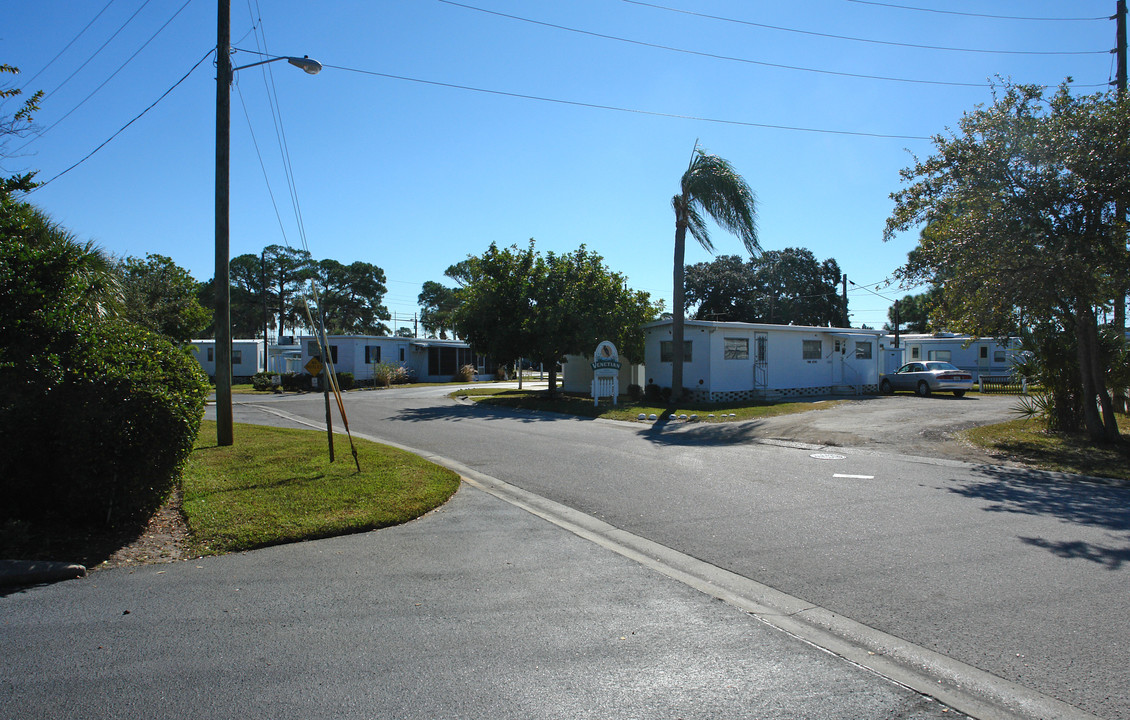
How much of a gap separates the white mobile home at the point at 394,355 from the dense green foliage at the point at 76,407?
1048 inches

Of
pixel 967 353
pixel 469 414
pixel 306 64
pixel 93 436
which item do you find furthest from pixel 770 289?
pixel 93 436

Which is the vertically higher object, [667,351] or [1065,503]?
[667,351]

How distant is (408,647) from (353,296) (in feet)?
218

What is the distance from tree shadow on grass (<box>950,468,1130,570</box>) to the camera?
5770mm

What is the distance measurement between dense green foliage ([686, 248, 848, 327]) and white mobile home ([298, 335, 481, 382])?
813 inches

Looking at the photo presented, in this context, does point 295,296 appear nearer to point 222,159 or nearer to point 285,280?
point 285,280

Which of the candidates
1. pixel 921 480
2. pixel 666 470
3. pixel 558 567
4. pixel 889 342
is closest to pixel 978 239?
pixel 921 480

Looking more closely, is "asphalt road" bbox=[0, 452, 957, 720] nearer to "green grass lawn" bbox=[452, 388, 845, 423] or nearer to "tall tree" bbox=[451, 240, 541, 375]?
"green grass lawn" bbox=[452, 388, 845, 423]

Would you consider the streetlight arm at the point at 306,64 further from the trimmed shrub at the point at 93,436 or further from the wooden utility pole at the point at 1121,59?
the wooden utility pole at the point at 1121,59

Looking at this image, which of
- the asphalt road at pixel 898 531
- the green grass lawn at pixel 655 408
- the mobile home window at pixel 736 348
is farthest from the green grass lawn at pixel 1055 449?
the mobile home window at pixel 736 348

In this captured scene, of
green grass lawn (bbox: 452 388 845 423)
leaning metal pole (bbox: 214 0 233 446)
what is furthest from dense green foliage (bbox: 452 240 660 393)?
leaning metal pole (bbox: 214 0 233 446)

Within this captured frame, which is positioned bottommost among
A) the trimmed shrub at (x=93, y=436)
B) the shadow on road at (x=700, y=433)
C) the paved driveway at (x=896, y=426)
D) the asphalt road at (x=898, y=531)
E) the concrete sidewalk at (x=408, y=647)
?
the concrete sidewalk at (x=408, y=647)

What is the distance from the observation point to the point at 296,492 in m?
7.89

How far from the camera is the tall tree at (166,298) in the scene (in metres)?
15.5
